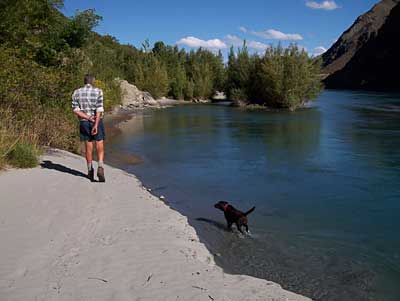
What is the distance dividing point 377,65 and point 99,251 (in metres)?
130

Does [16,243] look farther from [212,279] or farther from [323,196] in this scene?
[323,196]

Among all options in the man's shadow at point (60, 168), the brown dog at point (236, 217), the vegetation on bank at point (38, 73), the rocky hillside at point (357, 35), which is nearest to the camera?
the brown dog at point (236, 217)

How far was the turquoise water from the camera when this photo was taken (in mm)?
6375

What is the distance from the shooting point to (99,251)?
18.4 ft

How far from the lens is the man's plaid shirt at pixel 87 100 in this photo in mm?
8789

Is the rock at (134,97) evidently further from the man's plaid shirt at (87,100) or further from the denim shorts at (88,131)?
the man's plaid shirt at (87,100)

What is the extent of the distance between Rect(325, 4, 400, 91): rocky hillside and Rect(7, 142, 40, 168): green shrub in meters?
107

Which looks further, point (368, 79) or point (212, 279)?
point (368, 79)

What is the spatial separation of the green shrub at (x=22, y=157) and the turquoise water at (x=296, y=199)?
3.15 meters

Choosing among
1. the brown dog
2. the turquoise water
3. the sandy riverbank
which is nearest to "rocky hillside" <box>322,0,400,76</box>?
the turquoise water

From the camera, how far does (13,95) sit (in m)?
12.1

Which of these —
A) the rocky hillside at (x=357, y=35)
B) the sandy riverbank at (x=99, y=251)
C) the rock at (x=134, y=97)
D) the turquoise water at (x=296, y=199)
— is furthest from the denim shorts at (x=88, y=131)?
the rocky hillside at (x=357, y=35)

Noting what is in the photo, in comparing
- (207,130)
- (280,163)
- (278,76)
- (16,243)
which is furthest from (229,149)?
(278,76)

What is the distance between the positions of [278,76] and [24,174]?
138 feet
